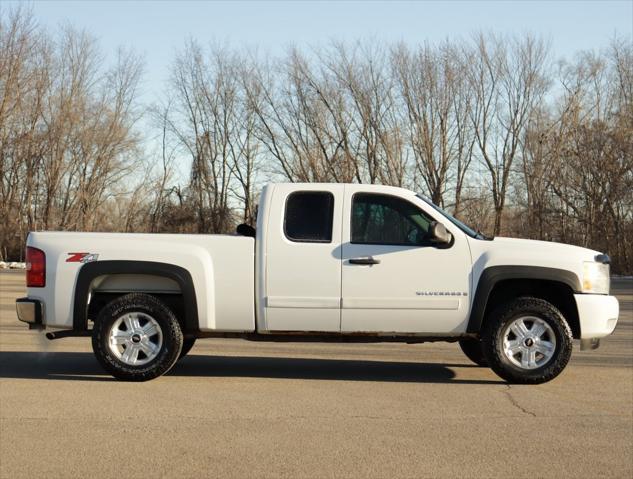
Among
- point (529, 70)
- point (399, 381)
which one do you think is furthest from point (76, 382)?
point (529, 70)

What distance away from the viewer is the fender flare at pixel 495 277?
8391 millimetres

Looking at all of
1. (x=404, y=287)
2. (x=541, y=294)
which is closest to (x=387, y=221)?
(x=404, y=287)

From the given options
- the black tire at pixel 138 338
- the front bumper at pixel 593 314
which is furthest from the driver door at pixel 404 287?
the black tire at pixel 138 338

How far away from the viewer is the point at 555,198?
45.0 metres

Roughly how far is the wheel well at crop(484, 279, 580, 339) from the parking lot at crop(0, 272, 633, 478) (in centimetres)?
69

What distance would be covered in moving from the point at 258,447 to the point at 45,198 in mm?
48866

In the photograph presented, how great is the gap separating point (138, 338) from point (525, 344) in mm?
3853

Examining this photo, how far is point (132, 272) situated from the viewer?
8492 mm

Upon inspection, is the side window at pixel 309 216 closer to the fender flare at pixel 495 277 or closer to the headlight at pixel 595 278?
the fender flare at pixel 495 277

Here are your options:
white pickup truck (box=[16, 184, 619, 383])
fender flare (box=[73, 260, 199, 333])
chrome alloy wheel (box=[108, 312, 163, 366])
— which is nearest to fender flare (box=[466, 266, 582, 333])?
white pickup truck (box=[16, 184, 619, 383])

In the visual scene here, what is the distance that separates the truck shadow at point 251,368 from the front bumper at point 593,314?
1021 mm

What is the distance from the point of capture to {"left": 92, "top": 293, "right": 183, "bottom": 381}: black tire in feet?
27.4

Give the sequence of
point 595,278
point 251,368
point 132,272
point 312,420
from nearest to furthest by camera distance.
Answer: point 312,420 → point 132,272 → point 595,278 → point 251,368

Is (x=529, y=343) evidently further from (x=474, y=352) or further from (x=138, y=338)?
(x=138, y=338)
